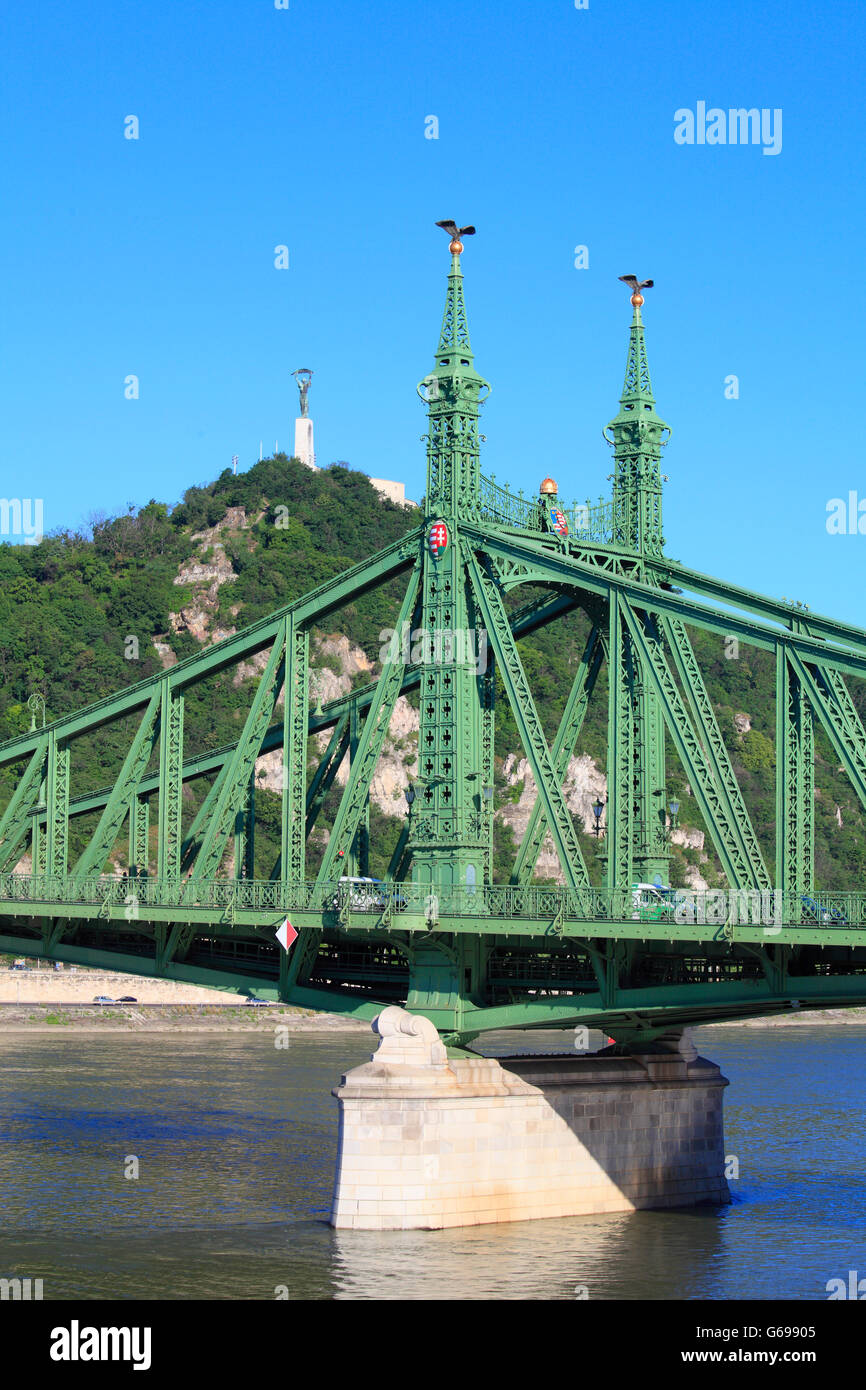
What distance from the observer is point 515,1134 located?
43375 millimetres

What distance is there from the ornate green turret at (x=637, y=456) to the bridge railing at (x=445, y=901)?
10.7 metres

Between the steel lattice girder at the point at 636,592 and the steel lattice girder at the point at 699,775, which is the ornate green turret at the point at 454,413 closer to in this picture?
the steel lattice girder at the point at 636,592

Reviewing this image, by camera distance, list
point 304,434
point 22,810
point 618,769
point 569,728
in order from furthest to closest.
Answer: point 304,434 → point 22,810 → point 569,728 → point 618,769

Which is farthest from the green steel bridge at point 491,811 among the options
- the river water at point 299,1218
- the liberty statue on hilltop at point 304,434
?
the liberty statue on hilltop at point 304,434

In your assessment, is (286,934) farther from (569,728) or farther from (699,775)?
(699,775)

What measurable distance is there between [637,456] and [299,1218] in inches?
844

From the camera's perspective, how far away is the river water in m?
37.9

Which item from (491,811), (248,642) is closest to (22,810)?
(248,642)

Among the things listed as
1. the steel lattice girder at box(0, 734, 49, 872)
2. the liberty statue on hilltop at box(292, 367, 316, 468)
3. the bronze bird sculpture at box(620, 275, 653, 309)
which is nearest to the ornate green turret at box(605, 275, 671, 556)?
the bronze bird sculpture at box(620, 275, 653, 309)

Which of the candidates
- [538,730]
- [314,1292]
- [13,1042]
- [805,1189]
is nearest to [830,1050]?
[13,1042]

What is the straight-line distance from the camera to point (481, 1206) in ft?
139

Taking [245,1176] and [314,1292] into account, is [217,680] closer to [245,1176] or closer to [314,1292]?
[245,1176]

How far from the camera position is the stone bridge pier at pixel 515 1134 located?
4144cm
